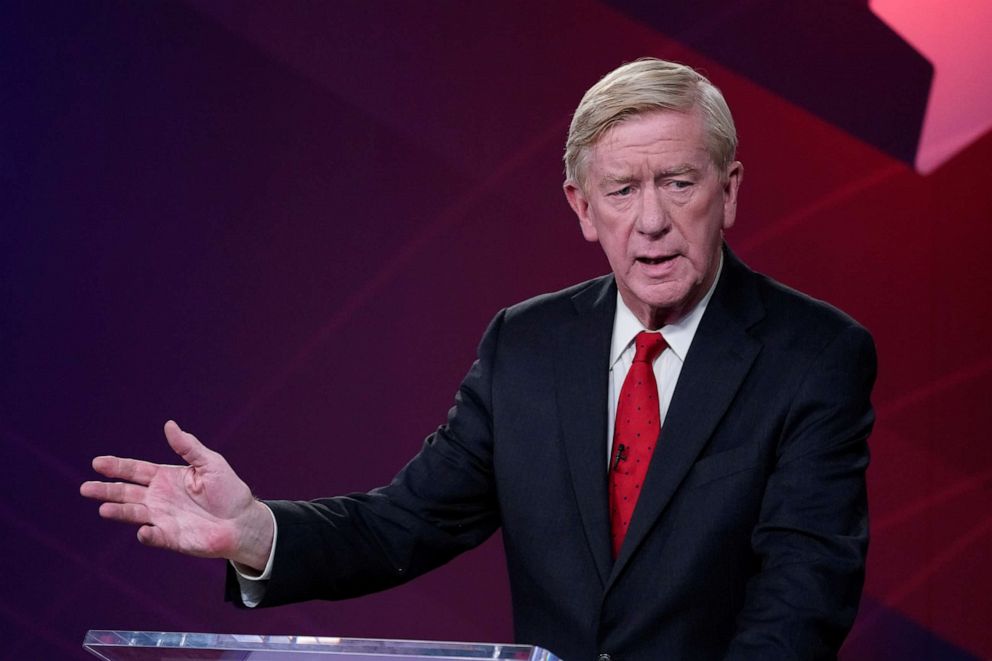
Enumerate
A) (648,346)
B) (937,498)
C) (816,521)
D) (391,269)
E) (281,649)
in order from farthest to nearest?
1. (391,269)
2. (937,498)
3. (648,346)
4. (816,521)
5. (281,649)

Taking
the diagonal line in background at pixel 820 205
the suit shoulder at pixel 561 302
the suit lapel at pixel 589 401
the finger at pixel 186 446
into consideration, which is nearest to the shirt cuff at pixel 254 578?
the finger at pixel 186 446

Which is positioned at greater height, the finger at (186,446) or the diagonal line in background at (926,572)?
the diagonal line in background at (926,572)

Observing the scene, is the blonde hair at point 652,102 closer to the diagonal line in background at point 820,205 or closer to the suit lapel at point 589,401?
the suit lapel at point 589,401

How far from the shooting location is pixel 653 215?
2020 millimetres

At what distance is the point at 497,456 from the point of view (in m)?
2.19

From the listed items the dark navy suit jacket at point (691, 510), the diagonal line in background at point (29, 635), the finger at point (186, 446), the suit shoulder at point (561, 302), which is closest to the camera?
the finger at point (186, 446)

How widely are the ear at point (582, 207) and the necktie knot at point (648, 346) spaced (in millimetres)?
188

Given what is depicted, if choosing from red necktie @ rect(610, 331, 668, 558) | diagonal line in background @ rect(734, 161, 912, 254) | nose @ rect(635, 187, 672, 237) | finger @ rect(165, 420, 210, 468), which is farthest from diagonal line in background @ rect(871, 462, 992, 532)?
finger @ rect(165, 420, 210, 468)

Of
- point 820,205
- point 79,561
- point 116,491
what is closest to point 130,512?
point 116,491

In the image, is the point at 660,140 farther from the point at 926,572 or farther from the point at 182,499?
the point at 926,572

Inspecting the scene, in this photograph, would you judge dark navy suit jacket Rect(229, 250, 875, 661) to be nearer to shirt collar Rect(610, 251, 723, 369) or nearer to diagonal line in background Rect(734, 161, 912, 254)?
shirt collar Rect(610, 251, 723, 369)

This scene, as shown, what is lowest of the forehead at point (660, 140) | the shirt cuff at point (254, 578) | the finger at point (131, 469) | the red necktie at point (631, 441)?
the shirt cuff at point (254, 578)

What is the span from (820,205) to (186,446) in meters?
1.90

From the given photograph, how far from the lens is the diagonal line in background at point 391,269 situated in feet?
10.7
